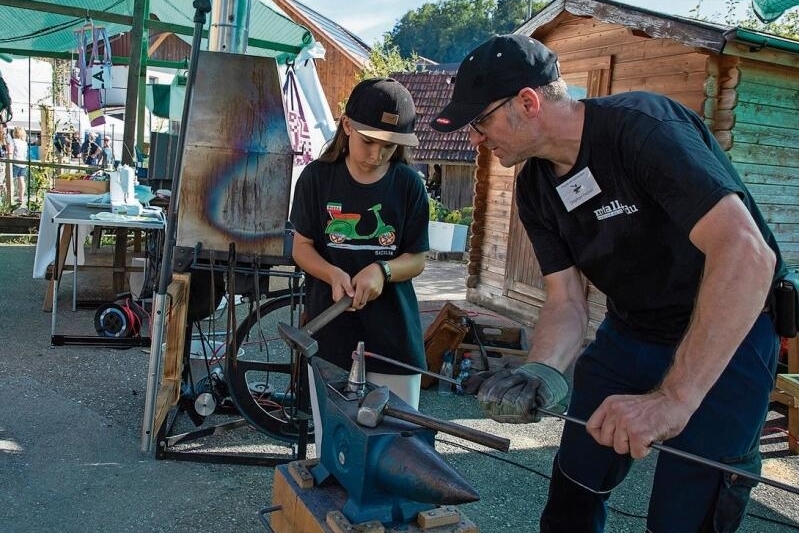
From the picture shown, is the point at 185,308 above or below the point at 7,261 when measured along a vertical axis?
above

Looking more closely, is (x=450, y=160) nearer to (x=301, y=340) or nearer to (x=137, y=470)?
(x=137, y=470)

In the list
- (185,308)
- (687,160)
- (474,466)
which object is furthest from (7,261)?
(687,160)

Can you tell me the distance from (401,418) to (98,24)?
34.7 ft

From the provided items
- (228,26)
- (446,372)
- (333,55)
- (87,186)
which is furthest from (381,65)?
(228,26)

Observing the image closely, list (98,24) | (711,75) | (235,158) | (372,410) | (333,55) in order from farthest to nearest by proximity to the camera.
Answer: (333,55) < (98,24) < (711,75) < (235,158) < (372,410)

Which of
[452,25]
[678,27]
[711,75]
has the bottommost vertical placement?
[711,75]

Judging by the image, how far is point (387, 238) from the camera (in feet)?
8.86

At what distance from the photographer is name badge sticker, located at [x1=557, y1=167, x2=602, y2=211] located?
1.80 metres

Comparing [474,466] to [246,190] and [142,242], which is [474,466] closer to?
[246,190]

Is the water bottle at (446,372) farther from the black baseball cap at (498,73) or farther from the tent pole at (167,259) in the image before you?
the black baseball cap at (498,73)

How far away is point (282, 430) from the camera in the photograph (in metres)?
3.78

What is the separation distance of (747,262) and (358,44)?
79.0ft

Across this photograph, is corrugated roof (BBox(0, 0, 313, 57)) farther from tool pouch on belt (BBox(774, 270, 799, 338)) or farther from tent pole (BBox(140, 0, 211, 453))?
tool pouch on belt (BBox(774, 270, 799, 338))

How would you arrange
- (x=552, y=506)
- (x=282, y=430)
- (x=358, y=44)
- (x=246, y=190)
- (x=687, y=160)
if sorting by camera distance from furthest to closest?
1. (x=358, y=44)
2. (x=282, y=430)
3. (x=246, y=190)
4. (x=552, y=506)
5. (x=687, y=160)
